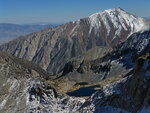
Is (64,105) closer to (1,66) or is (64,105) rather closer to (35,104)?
(35,104)

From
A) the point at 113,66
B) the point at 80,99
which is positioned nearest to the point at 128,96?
the point at 80,99

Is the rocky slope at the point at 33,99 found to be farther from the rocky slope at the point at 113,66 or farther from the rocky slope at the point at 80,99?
the rocky slope at the point at 113,66

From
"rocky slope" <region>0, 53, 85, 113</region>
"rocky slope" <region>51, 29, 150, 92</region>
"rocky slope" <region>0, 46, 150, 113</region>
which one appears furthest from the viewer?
"rocky slope" <region>51, 29, 150, 92</region>

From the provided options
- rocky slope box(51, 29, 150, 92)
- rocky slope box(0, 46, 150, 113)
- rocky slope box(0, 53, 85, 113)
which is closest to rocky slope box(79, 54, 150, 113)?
rocky slope box(0, 46, 150, 113)

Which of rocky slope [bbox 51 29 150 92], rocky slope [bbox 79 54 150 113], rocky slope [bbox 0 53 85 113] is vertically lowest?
rocky slope [bbox 51 29 150 92]

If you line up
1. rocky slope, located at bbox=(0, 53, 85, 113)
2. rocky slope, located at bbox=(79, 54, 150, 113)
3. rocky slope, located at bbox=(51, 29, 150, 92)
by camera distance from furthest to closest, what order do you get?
rocky slope, located at bbox=(51, 29, 150, 92) → rocky slope, located at bbox=(0, 53, 85, 113) → rocky slope, located at bbox=(79, 54, 150, 113)

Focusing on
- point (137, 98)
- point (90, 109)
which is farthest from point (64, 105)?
point (137, 98)

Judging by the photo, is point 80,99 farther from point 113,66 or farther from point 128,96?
point 113,66

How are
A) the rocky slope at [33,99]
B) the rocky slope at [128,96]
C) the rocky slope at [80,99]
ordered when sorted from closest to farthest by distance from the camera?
the rocky slope at [128,96] < the rocky slope at [80,99] < the rocky slope at [33,99]

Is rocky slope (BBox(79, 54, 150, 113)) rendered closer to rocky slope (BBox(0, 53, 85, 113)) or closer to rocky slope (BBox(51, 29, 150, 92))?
rocky slope (BBox(0, 53, 85, 113))

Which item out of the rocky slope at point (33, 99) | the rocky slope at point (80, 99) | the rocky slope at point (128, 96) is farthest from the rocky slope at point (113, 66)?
the rocky slope at point (128, 96)

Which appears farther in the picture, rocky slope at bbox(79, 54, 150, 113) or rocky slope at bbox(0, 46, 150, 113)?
rocky slope at bbox(0, 46, 150, 113)
